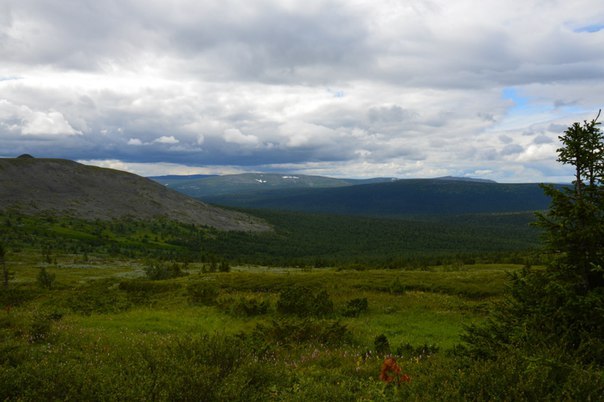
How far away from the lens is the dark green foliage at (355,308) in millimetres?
21481

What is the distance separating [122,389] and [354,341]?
31.7ft

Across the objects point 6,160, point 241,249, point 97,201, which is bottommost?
point 241,249

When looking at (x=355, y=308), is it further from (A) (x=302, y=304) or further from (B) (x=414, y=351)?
(B) (x=414, y=351)

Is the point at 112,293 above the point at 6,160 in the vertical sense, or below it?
below

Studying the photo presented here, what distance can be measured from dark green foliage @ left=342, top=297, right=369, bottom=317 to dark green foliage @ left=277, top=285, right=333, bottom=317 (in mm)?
914

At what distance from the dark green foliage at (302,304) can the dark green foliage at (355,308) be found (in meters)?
0.91

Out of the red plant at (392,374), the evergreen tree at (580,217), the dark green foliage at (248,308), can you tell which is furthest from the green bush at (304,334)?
the evergreen tree at (580,217)

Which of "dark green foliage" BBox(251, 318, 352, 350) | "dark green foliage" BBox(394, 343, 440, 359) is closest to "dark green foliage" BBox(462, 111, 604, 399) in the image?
"dark green foliage" BBox(394, 343, 440, 359)

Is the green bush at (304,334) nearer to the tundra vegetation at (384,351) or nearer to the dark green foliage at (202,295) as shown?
the tundra vegetation at (384,351)

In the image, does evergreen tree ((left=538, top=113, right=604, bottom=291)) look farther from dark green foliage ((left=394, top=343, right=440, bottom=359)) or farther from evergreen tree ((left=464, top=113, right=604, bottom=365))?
dark green foliage ((left=394, top=343, right=440, bottom=359))

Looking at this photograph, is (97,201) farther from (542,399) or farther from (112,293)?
(542,399)

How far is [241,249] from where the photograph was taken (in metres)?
167

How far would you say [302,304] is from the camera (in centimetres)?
2131

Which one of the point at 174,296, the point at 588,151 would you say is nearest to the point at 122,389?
the point at 588,151
